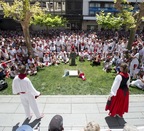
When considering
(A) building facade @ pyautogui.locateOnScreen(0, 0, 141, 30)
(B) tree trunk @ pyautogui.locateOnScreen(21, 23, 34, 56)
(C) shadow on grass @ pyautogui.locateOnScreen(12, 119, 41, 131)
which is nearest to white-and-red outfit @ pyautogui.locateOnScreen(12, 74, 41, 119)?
(C) shadow on grass @ pyautogui.locateOnScreen(12, 119, 41, 131)

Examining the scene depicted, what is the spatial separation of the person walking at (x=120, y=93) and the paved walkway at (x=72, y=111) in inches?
16.3

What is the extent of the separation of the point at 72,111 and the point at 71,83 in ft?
10.2

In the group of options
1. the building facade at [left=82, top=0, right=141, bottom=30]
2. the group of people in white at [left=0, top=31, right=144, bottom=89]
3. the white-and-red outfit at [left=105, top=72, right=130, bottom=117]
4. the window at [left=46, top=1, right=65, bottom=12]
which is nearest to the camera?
the white-and-red outfit at [left=105, top=72, right=130, bottom=117]

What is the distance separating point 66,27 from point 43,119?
28840 millimetres

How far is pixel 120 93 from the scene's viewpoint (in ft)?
19.8

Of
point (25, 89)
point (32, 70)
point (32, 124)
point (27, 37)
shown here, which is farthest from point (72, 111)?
point (27, 37)

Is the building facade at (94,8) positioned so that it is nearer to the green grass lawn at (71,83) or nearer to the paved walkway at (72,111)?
the green grass lawn at (71,83)

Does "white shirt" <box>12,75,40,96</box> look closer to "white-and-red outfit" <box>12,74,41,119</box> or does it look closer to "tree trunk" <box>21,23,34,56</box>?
"white-and-red outfit" <box>12,74,41,119</box>

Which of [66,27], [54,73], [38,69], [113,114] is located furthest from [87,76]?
[66,27]

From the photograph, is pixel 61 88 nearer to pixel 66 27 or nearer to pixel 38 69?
pixel 38 69

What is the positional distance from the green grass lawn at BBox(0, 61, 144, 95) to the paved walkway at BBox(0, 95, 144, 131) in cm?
57

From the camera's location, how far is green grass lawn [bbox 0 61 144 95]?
8906 mm

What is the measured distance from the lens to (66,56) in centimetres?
1475

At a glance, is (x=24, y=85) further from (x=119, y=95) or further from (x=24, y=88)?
(x=119, y=95)
